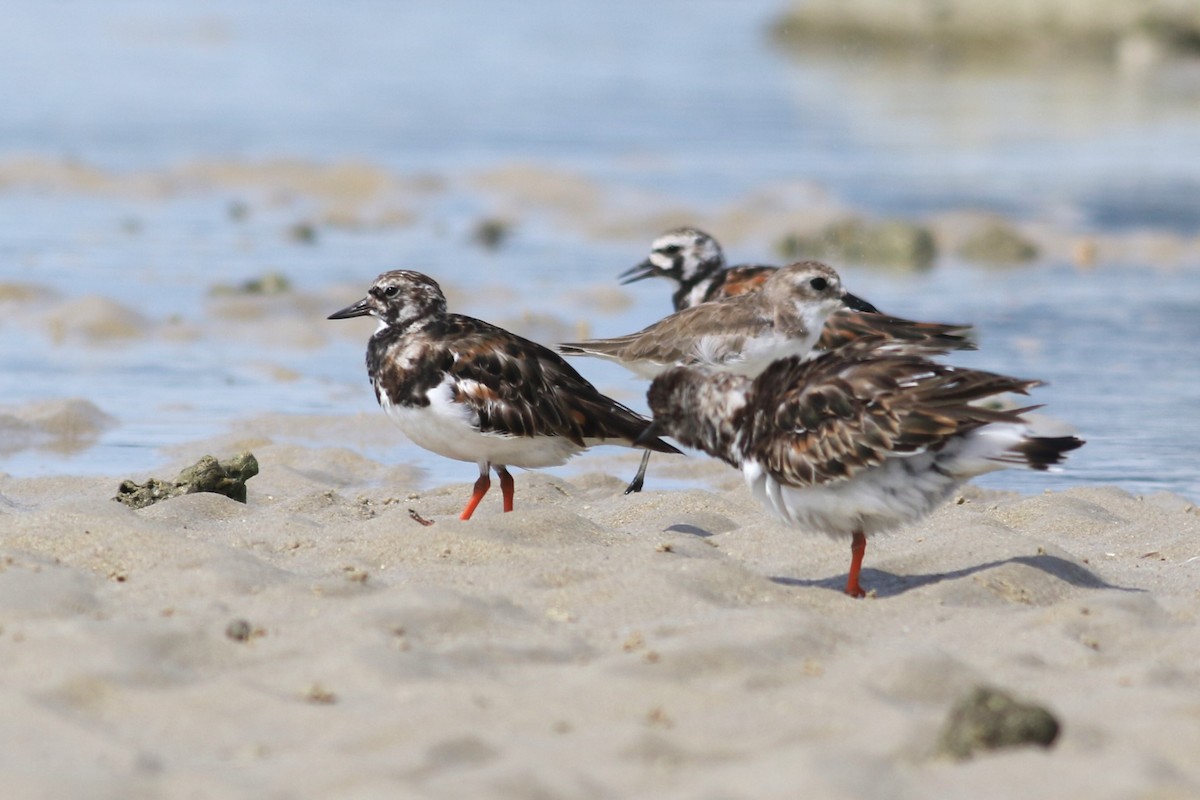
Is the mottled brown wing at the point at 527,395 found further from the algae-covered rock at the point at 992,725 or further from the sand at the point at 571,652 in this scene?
the algae-covered rock at the point at 992,725

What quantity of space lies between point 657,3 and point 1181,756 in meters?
55.8

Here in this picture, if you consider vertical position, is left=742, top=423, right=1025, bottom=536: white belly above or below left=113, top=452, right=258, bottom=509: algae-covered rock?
above

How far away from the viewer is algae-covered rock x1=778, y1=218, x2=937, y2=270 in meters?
19.1

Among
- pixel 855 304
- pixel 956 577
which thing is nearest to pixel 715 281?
pixel 855 304

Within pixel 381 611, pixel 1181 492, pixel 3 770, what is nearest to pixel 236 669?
pixel 381 611

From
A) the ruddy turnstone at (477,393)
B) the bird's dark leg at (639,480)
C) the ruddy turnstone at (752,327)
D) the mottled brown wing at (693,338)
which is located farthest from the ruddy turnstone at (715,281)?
the ruddy turnstone at (477,393)

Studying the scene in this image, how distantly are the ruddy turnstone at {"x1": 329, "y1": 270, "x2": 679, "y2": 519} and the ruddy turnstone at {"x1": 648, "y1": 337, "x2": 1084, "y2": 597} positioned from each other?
3.05 feet

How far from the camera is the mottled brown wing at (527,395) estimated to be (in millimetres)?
8469

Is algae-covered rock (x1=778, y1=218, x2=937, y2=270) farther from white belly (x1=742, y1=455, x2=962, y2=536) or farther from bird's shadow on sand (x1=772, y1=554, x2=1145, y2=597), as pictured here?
white belly (x1=742, y1=455, x2=962, y2=536)

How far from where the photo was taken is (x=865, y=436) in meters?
6.94

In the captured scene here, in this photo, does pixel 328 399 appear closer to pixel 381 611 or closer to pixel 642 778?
pixel 381 611

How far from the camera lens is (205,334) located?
14734 millimetres

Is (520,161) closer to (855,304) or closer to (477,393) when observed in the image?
(855,304)

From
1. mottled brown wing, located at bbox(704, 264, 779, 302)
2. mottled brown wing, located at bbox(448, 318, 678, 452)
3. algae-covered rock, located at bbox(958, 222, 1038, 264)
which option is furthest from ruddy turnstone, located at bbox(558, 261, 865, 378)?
algae-covered rock, located at bbox(958, 222, 1038, 264)
